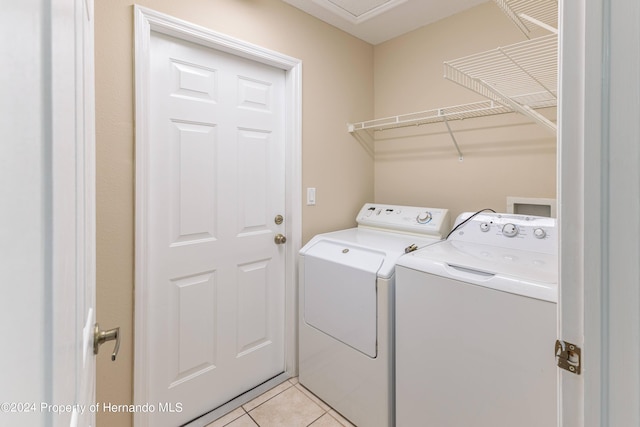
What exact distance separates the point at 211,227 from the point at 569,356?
1.58 m

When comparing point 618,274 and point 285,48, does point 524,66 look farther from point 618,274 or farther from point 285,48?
point 285,48

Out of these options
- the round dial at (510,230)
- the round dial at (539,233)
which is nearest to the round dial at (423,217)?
the round dial at (510,230)

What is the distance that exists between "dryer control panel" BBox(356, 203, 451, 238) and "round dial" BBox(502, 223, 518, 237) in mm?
363

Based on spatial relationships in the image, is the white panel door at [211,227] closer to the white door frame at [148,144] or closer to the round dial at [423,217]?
the white door frame at [148,144]

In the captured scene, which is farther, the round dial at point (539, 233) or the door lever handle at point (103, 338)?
the round dial at point (539, 233)

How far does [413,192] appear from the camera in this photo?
2.29 metres

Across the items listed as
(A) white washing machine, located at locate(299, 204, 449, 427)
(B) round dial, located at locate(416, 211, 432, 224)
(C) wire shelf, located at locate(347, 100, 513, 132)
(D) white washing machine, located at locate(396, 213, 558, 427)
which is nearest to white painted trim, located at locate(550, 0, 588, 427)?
(D) white washing machine, located at locate(396, 213, 558, 427)

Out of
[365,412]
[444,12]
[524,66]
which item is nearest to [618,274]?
[524,66]

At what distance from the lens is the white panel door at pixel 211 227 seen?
58.6 inches

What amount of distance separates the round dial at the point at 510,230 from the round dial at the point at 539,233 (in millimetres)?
82

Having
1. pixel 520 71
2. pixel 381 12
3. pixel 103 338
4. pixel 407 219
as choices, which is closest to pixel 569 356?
pixel 103 338

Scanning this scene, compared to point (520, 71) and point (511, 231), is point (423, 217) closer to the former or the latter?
point (511, 231)

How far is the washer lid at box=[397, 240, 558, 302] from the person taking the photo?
105 cm

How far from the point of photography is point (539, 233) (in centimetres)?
142
